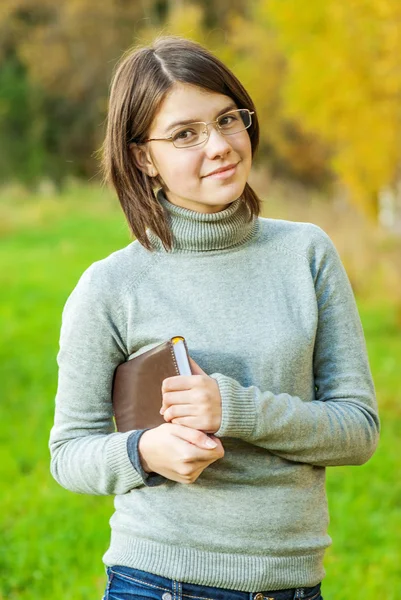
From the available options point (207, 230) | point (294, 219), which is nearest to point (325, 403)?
point (207, 230)

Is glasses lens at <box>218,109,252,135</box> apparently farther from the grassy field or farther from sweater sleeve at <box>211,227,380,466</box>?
the grassy field

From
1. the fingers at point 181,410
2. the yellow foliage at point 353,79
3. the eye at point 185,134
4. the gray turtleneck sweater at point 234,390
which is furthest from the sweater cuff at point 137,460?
the yellow foliage at point 353,79

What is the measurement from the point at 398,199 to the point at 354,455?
7958mm

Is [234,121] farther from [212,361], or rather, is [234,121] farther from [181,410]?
[181,410]

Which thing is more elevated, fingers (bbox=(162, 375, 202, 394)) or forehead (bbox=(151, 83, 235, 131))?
forehead (bbox=(151, 83, 235, 131))

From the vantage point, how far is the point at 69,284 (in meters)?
13.3

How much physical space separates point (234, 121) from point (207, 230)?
25cm

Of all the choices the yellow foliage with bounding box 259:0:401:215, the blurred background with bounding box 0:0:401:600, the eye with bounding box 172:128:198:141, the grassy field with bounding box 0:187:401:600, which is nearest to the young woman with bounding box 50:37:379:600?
the eye with bounding box 172:128:198:141

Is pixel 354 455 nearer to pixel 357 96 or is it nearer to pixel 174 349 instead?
pixel 174 349

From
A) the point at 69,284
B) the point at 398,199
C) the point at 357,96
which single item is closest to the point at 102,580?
the point at 357,96

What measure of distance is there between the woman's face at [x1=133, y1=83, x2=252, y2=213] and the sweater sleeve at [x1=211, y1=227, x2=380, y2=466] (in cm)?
25

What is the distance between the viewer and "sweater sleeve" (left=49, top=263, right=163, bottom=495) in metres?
2.19

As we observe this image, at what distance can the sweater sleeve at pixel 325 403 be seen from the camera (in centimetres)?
204

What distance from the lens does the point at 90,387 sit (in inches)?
87.3
